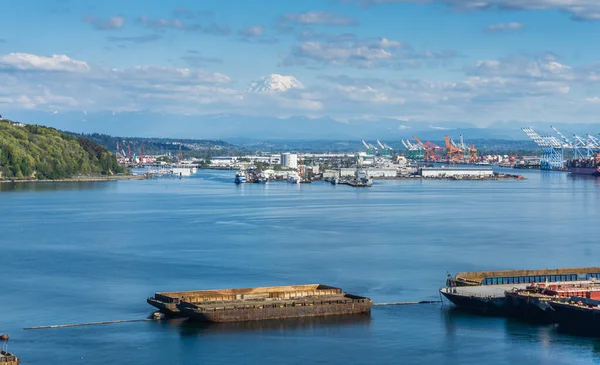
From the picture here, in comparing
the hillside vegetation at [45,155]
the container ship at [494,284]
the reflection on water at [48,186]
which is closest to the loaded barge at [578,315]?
the container ship at [494,284]

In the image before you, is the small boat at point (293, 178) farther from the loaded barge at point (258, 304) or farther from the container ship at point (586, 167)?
the loaded barge at point (258, 304)

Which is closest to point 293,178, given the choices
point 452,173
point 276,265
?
point 452,173

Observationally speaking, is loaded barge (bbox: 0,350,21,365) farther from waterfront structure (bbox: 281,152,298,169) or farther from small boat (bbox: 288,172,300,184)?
waterfront structure (bbox: 281,152,298,169)

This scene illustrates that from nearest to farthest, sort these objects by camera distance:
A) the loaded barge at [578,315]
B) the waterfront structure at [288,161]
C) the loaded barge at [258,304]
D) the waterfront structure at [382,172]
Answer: the loaded barge at [578,315]
the loaded barge at [258,304]
the waterfront structure at [382,172]
the waterfront structure at [288,161]

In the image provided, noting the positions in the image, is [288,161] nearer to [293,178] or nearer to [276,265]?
[293,178]

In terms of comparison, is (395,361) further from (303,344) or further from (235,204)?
(235,204)

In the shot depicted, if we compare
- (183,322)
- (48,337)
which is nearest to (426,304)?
(183,322)
